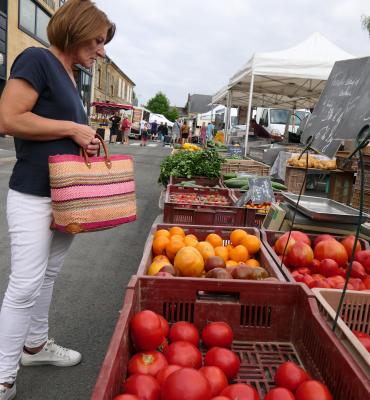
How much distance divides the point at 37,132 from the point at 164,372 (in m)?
1.18

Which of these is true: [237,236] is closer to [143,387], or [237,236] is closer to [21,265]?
[21,265]

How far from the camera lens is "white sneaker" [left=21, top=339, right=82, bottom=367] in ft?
8.37

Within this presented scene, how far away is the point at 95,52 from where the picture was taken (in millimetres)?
2076

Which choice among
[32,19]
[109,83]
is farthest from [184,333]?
[109,83]

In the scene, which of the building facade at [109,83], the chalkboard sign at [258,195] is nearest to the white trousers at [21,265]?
the chalkboard sign at [258,195]

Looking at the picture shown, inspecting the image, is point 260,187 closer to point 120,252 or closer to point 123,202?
point 120,252

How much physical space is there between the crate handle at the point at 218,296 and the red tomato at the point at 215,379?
1.50 feet

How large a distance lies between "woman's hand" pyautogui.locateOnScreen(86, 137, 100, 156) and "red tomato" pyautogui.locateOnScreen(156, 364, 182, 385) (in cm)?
109

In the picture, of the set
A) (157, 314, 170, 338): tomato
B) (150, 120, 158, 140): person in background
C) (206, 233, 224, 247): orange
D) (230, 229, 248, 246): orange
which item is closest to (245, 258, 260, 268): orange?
(230, 229, 248, 246): orange

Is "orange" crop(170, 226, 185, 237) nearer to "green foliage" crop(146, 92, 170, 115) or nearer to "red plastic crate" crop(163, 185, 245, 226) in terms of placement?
"red plastic crate" crop(163, 185, 245, 226)

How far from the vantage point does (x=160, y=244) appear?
106 inches

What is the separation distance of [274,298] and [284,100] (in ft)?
53.7

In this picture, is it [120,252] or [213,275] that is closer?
[213,275]

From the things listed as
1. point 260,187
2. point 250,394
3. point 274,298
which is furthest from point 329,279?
point 260,187
